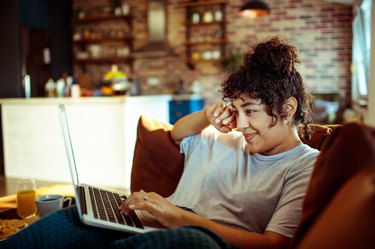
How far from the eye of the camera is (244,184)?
1316mm

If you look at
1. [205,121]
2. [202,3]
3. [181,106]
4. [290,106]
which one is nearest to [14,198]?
[205,121]

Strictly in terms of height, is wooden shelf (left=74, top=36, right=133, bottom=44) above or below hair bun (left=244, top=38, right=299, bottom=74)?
above

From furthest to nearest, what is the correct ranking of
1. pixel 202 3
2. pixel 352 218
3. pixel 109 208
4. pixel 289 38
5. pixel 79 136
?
1. pixel 202 3
2. pixel 289 38
3. pixel 79 136
4. pixel 109 208
5. pixel 352 218

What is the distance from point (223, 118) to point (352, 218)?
88 centimetres

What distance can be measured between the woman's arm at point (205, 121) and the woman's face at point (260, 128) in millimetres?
168

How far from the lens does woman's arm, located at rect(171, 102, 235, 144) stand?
1509mm

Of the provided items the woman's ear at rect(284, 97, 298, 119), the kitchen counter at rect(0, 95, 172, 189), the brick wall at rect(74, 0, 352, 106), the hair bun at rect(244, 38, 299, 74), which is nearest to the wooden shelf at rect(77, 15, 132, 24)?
the brick wall at rect(74, 0, 352, 106)

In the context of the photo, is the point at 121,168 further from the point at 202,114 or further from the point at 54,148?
the point at 202,114

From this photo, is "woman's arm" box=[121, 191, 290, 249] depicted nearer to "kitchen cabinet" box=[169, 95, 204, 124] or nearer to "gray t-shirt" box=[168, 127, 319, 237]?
"gray t-shirt" box=[168, 127, 319, 237]

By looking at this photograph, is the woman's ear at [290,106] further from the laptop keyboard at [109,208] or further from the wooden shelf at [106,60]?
the wooden shelf at [106,60]

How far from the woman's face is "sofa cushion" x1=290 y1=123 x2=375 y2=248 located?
0.45m

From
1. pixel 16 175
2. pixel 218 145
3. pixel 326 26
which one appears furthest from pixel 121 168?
pixel 326 26

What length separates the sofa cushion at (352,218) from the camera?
25.5 inches

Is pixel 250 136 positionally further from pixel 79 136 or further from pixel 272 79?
pixel 79 136
